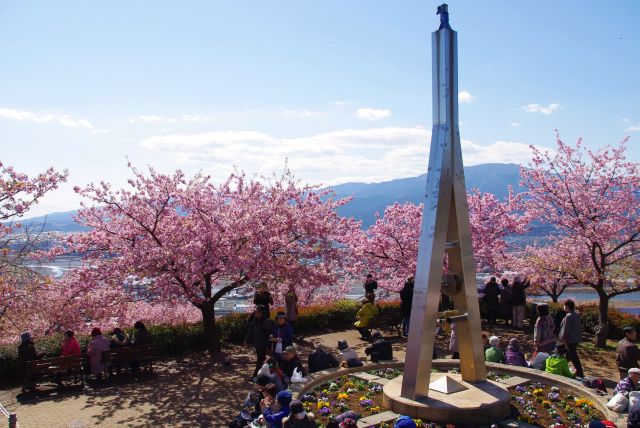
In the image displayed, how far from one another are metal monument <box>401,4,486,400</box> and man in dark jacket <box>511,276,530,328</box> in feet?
27.9

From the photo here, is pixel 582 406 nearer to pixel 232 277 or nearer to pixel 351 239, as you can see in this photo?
pixel 232 277

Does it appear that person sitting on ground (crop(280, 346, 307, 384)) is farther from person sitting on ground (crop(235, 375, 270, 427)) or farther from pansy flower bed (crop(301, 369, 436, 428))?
person sitting on ground (crop(235, 375, 270, 427))

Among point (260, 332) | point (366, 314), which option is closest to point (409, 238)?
point (366, 314)

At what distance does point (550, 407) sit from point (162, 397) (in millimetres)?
7266

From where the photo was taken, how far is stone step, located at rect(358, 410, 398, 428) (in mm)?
8070

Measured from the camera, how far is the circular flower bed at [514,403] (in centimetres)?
838

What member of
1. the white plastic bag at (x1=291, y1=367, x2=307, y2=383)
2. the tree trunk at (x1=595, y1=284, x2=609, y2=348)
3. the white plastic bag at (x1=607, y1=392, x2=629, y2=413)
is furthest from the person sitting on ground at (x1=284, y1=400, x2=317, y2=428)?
the tree trunk at (x1=595, y1=284, x2=609, y2=348)

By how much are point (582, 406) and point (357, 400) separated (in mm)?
3537

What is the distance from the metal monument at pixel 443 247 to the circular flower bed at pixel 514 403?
736mm

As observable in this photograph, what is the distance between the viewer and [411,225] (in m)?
19.3

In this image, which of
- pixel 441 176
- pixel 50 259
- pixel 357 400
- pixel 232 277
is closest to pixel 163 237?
pixel 232 277

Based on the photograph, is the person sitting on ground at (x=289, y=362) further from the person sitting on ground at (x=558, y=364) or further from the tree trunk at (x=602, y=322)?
the tree trunk at (x=602, y=322)

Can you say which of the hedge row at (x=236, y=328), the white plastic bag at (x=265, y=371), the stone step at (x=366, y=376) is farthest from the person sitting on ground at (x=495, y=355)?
the hedge row at (x=236, y=328)

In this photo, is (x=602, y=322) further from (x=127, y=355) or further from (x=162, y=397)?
(x=127, y=355)
